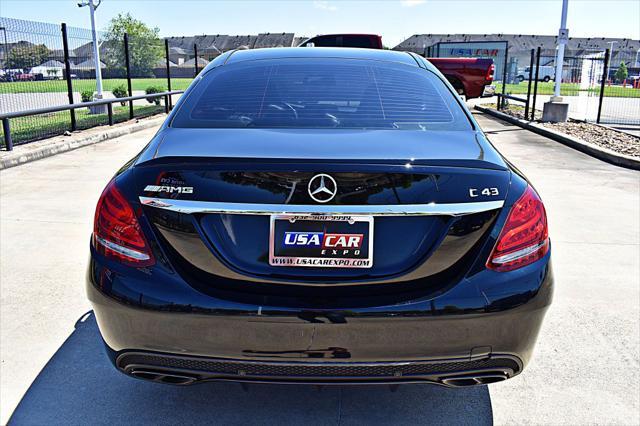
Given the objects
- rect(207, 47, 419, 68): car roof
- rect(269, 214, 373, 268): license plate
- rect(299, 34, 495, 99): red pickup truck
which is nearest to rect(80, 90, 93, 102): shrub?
rect(299, 34, 495, 99): red pickup truck

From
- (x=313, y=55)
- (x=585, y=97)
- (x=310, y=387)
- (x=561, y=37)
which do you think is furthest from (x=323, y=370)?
(x=585, y=97)

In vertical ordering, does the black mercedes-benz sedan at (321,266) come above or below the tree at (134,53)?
below

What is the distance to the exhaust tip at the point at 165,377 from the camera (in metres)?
2.12

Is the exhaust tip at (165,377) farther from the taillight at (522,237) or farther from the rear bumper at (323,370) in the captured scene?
the taillight at (522,237)

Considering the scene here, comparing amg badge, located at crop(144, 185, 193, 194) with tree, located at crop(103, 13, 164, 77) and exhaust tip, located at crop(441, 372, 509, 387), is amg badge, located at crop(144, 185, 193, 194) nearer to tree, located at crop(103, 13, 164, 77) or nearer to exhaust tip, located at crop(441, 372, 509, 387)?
exhaust tip, located at crop(441, 372, 509, 387)

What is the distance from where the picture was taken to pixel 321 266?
79.5 inches

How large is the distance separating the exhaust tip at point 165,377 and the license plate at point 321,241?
0.55 m

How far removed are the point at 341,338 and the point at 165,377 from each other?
0.70m

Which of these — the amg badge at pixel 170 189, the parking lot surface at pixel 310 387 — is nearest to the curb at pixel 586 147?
the parking lot surface at pixel 310 387

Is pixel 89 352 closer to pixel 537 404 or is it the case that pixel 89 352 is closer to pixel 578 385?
pixel 537 404

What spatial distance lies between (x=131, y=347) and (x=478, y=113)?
64.3ft

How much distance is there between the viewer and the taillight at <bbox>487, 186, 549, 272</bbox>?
2074 mm

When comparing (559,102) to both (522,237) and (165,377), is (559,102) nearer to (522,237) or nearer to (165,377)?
(522,237)

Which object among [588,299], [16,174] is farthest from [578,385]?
[16,174]
